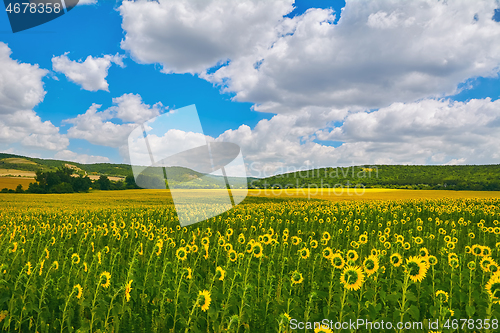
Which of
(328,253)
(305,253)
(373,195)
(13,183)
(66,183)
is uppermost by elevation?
(13,183)

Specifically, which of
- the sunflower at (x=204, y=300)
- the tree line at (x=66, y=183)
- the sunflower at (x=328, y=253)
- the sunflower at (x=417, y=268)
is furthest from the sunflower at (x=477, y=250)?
the tree line at (x=66, y=183)

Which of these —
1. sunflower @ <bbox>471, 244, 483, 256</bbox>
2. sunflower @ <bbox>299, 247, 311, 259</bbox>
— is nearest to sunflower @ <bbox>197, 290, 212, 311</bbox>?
sunflower @ <bbox>299, 247, 311, 259</bbox>

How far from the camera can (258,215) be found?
16.9m

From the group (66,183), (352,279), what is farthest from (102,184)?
(352,279)

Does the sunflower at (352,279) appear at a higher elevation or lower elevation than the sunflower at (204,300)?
higher

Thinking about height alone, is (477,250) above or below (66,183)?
below

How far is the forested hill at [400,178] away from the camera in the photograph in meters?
84.5

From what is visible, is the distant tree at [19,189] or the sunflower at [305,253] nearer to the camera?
the sunflower at [305,253]

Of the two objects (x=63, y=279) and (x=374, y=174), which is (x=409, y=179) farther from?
(x=63, y=279)

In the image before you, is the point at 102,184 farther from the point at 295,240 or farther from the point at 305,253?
the point at 305,253

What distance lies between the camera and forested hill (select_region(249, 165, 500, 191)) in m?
84.5

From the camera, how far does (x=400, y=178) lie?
101m

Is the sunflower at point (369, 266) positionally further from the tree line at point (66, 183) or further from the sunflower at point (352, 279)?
the tree line at point (66, 183)

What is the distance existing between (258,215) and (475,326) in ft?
43.0
